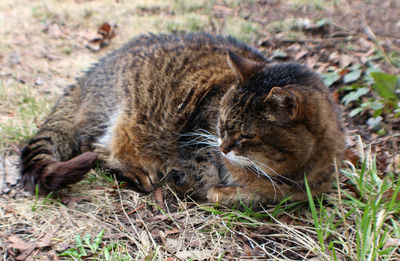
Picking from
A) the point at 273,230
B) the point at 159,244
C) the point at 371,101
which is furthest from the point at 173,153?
the point at 371,101

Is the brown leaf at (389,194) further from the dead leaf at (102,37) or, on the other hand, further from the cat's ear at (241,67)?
the dead leaf at (102,37)

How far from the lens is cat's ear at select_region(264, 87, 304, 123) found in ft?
5.80

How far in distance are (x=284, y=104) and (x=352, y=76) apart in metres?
1.75

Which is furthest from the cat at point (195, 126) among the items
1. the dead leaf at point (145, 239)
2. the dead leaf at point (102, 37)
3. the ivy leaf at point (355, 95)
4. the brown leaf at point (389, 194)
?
the dead leaf at point (102, 37)

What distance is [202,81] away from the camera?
2514 millimetres

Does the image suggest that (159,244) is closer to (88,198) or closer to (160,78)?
(88,198)

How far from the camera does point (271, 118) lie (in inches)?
74.8

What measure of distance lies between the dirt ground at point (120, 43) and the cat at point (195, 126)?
19cm

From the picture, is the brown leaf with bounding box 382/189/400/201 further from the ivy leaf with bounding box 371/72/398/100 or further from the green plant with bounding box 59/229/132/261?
the green plant with bounding box 59/229/132/261

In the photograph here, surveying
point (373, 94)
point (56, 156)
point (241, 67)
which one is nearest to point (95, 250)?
point (56, 156)

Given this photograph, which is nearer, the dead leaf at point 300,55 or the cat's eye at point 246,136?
the cat's eye at point 246,136

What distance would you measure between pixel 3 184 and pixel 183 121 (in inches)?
53.6

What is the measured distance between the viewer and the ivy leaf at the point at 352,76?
3.17 meters

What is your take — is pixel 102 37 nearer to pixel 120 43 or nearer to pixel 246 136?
pixel 120 43
